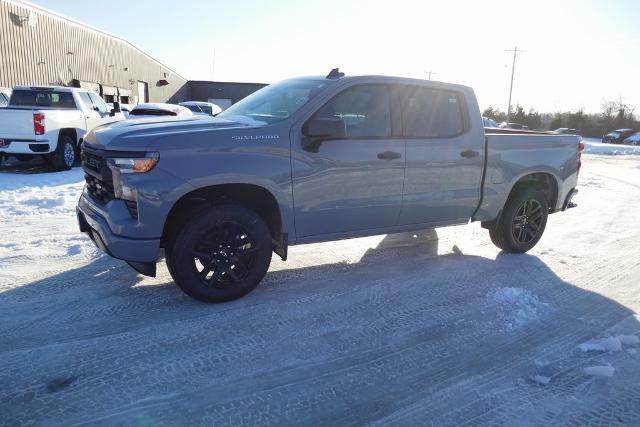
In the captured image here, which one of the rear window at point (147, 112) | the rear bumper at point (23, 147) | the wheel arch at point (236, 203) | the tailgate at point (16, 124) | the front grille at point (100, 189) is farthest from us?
the rear window at point (147, 112)

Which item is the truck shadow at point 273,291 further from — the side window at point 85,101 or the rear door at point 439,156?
the side window at point 85,101

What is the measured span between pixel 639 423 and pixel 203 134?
10.9ft

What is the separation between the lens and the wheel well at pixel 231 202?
3801 mm

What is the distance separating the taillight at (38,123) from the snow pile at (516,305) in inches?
386

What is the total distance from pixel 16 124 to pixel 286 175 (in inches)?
346

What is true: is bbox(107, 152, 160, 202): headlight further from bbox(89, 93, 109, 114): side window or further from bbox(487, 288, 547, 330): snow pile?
bbox(89, 93, 109, 114): side window

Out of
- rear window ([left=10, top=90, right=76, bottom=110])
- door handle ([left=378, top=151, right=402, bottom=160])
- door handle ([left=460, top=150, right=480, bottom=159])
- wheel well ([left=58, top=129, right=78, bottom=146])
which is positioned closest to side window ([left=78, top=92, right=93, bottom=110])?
rear window ([left=10, top=90, right=76, bottom=110])

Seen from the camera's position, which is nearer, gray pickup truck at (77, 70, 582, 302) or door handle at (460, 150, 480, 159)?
gray pickup truck at (77, 70, 582, 302)

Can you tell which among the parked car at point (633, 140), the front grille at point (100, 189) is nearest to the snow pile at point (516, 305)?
the front grille at point (100, 189)

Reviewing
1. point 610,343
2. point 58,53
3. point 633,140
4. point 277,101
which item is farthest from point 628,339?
point 633,140

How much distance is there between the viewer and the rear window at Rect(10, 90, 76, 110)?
446 inches

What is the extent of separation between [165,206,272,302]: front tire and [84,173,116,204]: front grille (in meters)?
0.60

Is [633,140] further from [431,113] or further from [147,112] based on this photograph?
[431,113]

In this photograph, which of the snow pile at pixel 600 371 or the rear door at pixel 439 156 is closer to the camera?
the snow pile at pixel 600 371
